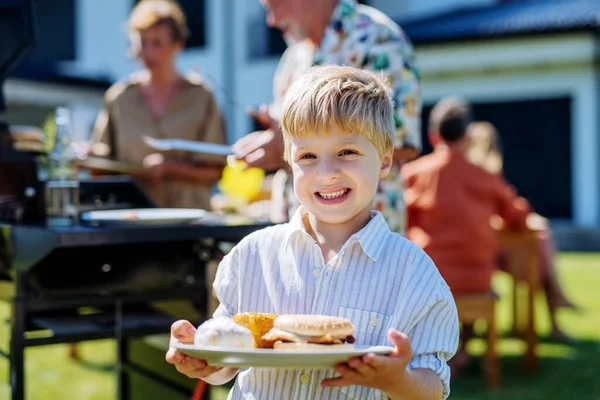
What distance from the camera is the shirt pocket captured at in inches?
60.1

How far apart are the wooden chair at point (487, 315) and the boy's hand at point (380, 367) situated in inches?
118

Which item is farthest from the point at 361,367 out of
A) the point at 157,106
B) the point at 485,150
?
the point at 485,150

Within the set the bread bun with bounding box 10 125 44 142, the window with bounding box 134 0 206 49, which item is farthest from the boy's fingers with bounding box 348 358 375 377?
the window with bounding box 134 0 206 49

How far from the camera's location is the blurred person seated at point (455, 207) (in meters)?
4.44

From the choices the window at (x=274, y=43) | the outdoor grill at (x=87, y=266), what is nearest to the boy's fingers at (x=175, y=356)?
the outdoor grill at (x=87, y=266)

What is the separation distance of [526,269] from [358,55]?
286 cm

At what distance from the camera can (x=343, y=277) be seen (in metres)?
1.57

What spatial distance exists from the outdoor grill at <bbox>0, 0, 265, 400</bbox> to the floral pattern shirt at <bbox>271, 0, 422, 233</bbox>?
0.40 metres

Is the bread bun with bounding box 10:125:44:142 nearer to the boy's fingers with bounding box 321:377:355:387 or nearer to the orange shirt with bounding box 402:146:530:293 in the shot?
the boy's fingers with bounding box 321:377:355:387

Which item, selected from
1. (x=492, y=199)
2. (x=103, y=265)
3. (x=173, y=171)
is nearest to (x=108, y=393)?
(x=173, y=171)

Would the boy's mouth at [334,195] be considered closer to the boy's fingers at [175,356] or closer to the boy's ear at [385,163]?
the boy's ear at [385,163]

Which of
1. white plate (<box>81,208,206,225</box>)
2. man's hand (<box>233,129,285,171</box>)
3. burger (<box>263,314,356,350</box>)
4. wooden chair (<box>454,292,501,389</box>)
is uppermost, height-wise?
man's hand (<box>233,129,285,171</box>)

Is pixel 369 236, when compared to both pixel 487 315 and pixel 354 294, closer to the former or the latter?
pixel 354 294

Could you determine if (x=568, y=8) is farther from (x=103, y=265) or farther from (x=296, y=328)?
(x=296, y=328)
